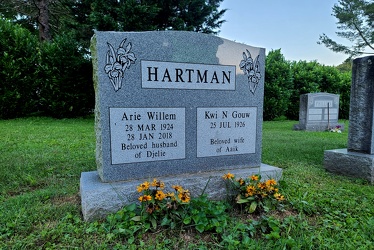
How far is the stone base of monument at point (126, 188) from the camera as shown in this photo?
2225 mm

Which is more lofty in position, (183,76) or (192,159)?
(183,76)

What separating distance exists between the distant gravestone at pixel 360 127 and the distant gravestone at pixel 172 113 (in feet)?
4.05

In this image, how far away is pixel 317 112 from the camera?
32.4 feet

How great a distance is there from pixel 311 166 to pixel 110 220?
3.04 metres

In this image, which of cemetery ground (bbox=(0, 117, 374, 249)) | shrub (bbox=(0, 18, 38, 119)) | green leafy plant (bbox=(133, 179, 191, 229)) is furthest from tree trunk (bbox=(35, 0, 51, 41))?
green leafy plant (bbox=(133, 179, 191, 229))

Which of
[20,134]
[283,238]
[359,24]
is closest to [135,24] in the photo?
[20,134]

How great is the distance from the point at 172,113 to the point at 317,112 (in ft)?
28.6

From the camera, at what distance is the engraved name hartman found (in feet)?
8.43

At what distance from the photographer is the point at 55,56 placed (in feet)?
30.7

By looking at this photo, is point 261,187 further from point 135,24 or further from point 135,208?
point 135,24

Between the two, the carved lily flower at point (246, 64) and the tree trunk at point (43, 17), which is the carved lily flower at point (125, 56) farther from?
the tree trunk at point (43, 17)

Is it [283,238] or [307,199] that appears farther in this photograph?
[307,199]

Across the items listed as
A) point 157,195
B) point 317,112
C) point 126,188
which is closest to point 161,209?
point 157,195

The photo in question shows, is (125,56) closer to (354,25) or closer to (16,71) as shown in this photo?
(16,71)
